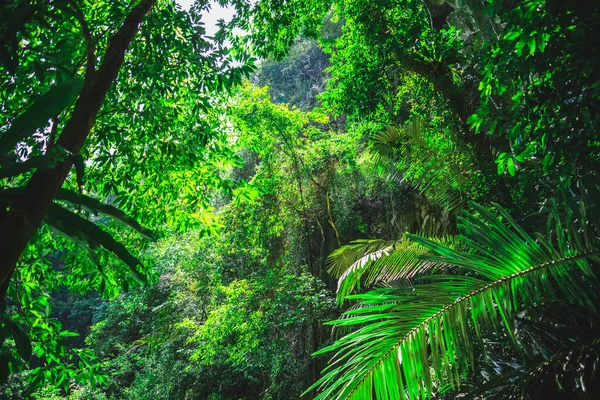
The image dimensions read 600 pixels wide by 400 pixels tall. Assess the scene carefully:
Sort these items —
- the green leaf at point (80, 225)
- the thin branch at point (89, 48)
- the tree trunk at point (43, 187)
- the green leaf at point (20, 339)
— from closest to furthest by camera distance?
1. the tree trunk at point (43, 187)
2. the green leaf at point (20, 339)
3. the green leaf at point (80, 225)
4. the thin branch at point (89, 48)

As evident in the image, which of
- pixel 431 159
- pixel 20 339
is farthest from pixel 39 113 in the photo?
pixel 431 159

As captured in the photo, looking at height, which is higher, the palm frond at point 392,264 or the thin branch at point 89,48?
the thin branch at point 89,48

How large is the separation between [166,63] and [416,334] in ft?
8.31

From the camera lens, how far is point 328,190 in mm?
7875

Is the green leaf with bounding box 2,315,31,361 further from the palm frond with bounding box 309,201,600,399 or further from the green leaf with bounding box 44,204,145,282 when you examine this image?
the palm frond with bounding box 309,201,600,399

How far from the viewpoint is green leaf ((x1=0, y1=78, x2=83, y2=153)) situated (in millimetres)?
1032

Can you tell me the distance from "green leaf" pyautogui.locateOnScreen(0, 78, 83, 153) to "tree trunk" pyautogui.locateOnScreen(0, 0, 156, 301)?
0.08 m

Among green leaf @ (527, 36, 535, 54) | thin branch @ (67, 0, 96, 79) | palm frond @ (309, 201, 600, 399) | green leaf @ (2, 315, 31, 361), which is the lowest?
palm frond @ (309, 201, 600, 399)

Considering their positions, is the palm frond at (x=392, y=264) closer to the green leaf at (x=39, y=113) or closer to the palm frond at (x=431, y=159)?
the palm frond at (x=431, y=159)

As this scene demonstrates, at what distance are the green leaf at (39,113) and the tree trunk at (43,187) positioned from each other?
0.08 m

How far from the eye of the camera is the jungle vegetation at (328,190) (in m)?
1.32

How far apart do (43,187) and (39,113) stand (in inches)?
10.1

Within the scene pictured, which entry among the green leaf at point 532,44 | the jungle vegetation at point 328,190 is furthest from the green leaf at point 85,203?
the green leaf at point 532,44

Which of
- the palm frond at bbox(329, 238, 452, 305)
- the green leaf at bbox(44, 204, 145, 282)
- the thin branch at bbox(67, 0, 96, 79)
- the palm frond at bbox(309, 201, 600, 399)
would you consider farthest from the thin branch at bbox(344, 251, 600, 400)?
the palm frond at bbox(329, 238, 452, 305)
